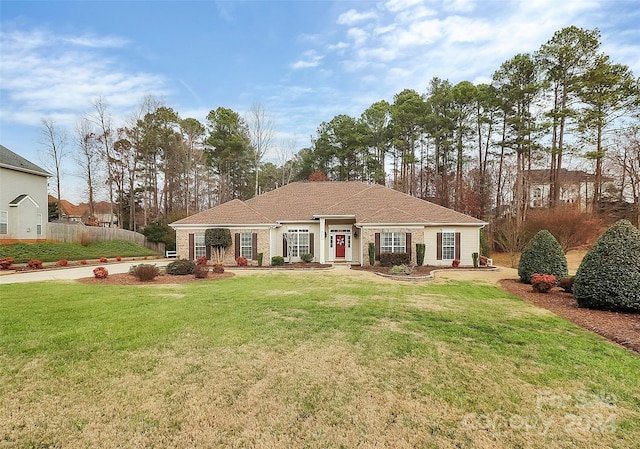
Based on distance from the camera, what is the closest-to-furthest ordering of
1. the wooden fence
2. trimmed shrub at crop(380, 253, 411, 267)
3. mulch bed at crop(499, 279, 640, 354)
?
mulch bed at crop(499, 279, 640, 354)
trimmed shrub at crop(380, 253, 411, 267)
the wooden fence

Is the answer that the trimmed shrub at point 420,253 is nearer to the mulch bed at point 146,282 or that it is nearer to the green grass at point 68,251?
the mulch bed at point 146,282

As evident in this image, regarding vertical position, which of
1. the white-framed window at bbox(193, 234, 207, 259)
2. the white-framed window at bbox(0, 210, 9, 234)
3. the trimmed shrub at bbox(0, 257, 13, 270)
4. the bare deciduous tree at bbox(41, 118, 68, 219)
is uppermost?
the bare deciduous tree at bbox(41, 118, 68, 219)

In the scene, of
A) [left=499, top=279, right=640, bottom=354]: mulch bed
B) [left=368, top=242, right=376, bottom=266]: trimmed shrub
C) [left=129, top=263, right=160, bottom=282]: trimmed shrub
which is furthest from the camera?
[left=368, top=242, right=376, bottom=266]: trimmed shrub

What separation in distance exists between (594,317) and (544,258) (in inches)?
211

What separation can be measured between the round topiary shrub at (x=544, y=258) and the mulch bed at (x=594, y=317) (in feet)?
3.95

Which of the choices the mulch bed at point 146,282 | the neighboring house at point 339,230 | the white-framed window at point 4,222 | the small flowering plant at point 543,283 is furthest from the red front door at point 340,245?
the white-framed window at point 4,222

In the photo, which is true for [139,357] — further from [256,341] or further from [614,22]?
[614,22]

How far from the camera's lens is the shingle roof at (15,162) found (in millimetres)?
20931

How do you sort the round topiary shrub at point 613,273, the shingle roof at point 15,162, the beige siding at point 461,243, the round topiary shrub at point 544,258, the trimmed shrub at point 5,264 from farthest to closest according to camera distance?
1. the shingle roof at point 15,162
2. the beige siding at point 461,243
3. the trimmed shrub at point 5,264
4. the round topiary shrub at point 544,258
5. the round topiary shrub at point 613,273

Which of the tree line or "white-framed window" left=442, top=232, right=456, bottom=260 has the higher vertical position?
the tree line

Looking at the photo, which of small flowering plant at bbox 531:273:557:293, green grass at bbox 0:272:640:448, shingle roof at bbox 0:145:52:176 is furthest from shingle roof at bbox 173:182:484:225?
shingle roof at bbox 0:145:52:176

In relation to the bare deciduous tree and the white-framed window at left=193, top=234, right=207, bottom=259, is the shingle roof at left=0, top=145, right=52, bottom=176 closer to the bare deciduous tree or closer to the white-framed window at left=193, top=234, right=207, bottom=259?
the bare deciduous tree

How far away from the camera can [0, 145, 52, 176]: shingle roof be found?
2093cm

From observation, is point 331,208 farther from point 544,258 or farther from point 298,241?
point 544,258
